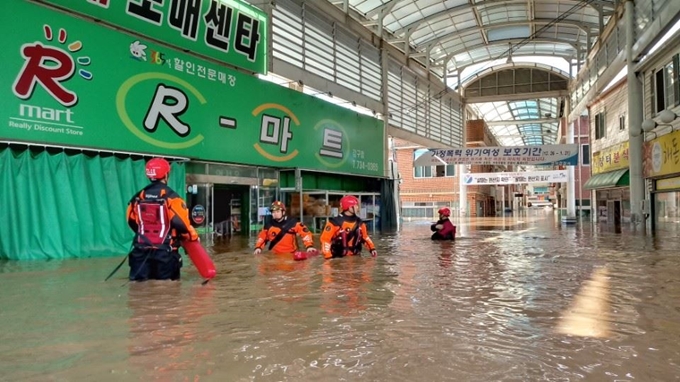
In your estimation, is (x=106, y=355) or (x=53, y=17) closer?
(x=106, y=355)

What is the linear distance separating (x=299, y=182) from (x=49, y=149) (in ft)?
26.8

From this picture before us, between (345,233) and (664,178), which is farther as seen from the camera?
(664,178)

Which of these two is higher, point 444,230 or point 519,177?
point 519,177

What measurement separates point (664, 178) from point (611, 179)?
564cm

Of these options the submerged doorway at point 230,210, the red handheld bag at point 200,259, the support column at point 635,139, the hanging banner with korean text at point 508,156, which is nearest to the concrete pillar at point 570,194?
the hanging banner with korean text at point 508,156

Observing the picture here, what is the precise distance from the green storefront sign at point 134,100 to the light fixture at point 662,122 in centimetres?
1101

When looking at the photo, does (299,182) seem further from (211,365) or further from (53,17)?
(211,365)

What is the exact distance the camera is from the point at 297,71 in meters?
17.2

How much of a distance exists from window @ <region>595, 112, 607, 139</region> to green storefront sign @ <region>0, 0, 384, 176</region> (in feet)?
53.0

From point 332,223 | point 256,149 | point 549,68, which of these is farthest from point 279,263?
point 549,68

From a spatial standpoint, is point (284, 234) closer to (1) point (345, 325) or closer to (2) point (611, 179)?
(1) point (345, 325)

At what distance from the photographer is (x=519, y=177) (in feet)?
104

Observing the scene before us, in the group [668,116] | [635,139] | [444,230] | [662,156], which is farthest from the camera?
[635,139]

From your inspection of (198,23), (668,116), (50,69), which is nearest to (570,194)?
(668,116)
